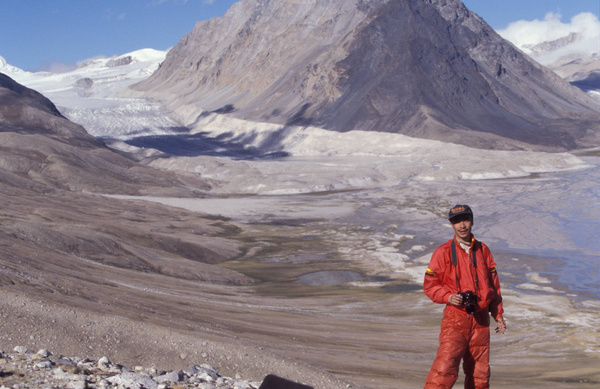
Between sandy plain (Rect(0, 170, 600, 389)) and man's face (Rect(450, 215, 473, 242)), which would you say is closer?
man's face (Rect(450, 215, 473, 242))

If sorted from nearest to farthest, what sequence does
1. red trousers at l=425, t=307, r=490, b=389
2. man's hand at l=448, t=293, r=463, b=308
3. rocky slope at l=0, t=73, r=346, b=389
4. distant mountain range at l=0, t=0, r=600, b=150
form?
1. man's hand at l=448, t=293, r=463, b=308
2. red trousers at l=425, t=307, r=490, b=389
3. rocky slope at l=0, t=73, r=346, b=389
4. distant mountain range at l=0, t=0, r=600, b=150

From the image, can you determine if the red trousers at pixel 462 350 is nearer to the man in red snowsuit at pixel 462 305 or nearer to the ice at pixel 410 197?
the man in red snowsuit at pixel 462 305

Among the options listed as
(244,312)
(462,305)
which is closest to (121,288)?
(244,312)

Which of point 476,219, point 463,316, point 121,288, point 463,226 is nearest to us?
point 463,316

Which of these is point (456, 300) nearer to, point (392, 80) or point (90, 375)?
point (90, 375)

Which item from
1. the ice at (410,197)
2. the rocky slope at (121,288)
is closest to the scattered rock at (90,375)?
the rocky slope at (121,288)

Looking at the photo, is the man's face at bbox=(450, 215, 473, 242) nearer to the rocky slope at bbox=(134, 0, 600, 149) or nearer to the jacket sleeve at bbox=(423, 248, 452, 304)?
the jacket sleeve at bbox=(423, 248, 452, 304)

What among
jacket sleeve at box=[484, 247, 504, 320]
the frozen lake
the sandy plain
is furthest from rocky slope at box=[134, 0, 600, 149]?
jacket sleeve at box=[484, 247, 504, 320]
